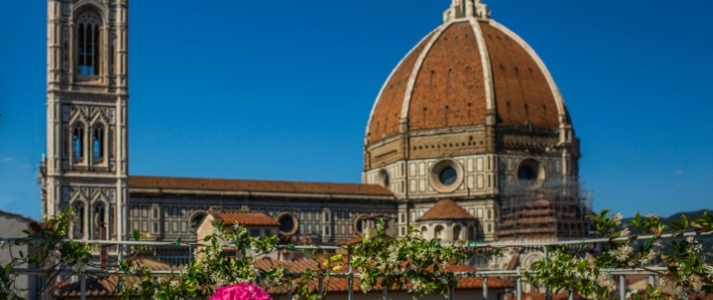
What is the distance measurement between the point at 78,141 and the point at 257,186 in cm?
1454

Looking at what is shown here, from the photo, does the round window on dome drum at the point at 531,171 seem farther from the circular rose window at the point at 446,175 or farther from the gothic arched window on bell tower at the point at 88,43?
the gothic arched window on bell tower at the point at 88,43

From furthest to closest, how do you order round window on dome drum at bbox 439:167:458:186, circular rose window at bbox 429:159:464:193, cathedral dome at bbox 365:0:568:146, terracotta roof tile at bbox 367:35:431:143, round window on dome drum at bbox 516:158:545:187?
terracotta roof tile at bbox 367:35:431:143, cathedral dome at bbox 365:0:568:146, round window on dome drum at bbox 439:167:458:186, round window on dome drum at bbox 516:158:545:187, circular rose window at bbox 429:159:464:193

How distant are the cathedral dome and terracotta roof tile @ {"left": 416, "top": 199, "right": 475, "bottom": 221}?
639cm

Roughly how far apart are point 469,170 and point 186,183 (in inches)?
676

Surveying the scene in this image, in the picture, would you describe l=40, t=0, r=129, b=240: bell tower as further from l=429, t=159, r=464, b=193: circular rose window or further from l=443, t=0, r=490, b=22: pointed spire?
l=443, t=0, r=490, b=22: pointed spire

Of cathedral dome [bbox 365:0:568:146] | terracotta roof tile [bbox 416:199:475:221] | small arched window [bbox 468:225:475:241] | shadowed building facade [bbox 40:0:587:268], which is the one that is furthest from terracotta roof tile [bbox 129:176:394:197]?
small arched window [bbox 468:225:475:241]

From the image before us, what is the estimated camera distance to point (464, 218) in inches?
2453

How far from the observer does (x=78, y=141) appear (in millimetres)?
50750

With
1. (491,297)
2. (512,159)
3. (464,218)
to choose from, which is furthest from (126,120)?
(491,297)

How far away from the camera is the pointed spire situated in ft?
252

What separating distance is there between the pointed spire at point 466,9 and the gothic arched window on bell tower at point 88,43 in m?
32.2

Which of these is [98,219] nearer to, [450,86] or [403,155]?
[403,155]

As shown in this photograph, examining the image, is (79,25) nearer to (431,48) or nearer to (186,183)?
(186,183)

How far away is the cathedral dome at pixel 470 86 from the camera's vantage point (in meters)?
68.8
